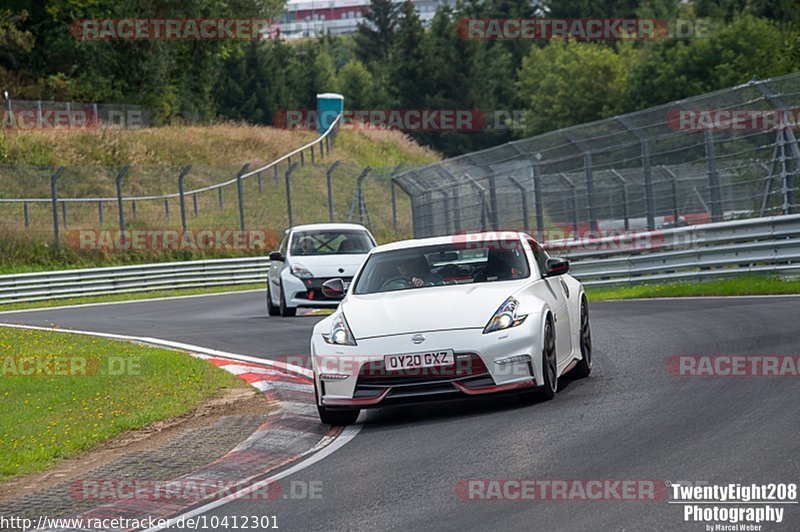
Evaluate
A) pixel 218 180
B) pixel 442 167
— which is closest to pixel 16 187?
pixel 218 180

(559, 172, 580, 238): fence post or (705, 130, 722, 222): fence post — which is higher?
(705, 130, 722, 222): fence post

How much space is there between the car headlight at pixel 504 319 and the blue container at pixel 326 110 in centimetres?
5376

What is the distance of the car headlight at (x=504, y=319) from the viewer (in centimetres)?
945

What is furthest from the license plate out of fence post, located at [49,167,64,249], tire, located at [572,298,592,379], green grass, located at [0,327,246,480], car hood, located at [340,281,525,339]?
fence post, located at [49,167,64,249]

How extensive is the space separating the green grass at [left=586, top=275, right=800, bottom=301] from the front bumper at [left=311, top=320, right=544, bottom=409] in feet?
28.1

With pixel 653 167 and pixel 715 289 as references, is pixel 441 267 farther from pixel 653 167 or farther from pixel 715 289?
pixel 653 167

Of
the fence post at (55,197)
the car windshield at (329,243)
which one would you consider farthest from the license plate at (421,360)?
the fence post at (55,197)

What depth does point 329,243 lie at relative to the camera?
22109 millimetres

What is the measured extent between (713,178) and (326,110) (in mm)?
45922

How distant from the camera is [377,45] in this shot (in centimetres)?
13062

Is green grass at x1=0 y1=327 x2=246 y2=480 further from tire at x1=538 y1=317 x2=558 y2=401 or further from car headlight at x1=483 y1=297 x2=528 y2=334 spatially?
Result: tire at x1=538 y1=317 x2=558 y2=401

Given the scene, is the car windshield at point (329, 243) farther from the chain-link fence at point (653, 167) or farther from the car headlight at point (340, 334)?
the car headlight at point (340, 334)

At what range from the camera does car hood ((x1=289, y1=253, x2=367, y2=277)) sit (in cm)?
2077

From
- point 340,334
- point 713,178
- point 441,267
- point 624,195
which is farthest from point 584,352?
point 624,195
